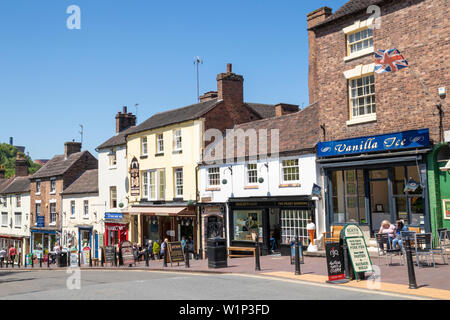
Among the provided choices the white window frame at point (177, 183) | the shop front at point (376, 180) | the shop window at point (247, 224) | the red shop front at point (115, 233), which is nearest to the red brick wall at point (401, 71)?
the shop front at point (376, 180)

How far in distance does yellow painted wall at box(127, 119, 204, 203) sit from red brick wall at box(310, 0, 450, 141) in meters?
9.96

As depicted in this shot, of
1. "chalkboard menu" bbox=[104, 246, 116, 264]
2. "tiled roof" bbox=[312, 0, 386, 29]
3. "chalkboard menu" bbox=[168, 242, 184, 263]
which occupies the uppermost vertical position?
"tiled roof" bbox=[312, 0, 386, 29]

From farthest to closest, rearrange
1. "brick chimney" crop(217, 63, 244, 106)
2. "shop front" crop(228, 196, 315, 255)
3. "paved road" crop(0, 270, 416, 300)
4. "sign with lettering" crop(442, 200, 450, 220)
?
1. "brick chimney" crop(217, 63, 244, 106)
2. "shop front" crop(228, 196, 315, 255)
3. "sign with lettering" crop(442, 200, 450, 220)
4. "paved road" crop(0, 270, 416, 300)

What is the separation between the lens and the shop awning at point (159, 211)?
27.4 m

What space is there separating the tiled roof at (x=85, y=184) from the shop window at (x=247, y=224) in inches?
615

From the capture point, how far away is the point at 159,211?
96.1ft

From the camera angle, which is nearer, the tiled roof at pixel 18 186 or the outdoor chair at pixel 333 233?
the outdoor chair at pixel 333 233

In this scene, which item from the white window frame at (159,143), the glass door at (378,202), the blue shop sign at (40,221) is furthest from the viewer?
the blue shop sign at (40,221)

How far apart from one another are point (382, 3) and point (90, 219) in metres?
27.4

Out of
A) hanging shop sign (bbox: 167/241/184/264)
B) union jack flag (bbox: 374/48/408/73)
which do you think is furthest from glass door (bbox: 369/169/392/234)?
hanging shop sign (bbox: 167/241/184/264)

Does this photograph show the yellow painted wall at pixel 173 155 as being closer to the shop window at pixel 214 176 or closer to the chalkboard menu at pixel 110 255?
the shop window at pixel 214 176

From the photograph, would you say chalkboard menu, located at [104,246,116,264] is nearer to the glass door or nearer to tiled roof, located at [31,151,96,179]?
the glass door

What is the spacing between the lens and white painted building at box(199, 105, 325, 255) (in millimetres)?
21531

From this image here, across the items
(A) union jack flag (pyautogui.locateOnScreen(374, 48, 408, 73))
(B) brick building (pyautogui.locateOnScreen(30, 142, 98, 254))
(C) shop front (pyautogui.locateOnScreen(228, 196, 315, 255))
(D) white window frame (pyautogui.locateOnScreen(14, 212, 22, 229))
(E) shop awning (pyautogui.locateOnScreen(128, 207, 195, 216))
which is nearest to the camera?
(A) union jack flag (pyautogui.locateOnScreen(374, 48, 408, 73))
